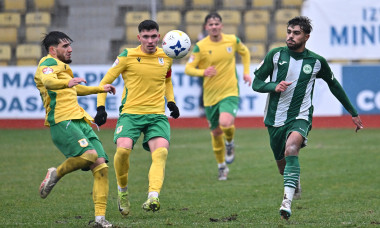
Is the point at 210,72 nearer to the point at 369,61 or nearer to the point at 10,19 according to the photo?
the point at 369,61

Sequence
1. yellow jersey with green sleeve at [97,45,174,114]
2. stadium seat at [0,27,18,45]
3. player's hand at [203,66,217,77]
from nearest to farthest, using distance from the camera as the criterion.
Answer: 1. yellow jersey with green sleeve at [97,45,174,114]
2. player's hand at [203,66,217,77]
3. stadium seat at [0,27,18,45]

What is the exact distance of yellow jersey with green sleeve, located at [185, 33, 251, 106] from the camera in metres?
11.5

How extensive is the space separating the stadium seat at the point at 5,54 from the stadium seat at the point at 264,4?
6495 mm

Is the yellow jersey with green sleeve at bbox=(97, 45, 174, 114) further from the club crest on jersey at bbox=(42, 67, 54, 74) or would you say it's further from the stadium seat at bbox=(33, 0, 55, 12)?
the stadium seat at bbox=(33, 0, 55, 12)

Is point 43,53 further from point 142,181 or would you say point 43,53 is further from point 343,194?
point 343,194

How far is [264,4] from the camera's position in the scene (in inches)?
729

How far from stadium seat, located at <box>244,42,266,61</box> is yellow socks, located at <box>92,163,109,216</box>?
11.9 metres

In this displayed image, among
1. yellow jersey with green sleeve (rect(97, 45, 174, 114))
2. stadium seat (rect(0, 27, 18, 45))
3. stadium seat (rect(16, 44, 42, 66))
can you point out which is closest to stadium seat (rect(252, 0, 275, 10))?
stadium seat (rect(16, 44, 42, 66))

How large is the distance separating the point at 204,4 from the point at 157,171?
11.7 meters

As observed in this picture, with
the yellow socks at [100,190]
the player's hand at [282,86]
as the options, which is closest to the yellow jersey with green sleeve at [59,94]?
the yellow socks at [100,190]

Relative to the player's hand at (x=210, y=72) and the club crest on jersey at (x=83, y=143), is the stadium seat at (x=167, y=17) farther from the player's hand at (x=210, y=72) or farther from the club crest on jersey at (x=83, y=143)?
the club crest on jersey at (x=83, y=143)

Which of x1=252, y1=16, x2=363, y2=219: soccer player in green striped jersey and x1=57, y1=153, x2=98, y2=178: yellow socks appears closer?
x1=57, y1=153, x2=98, y2=178: yellow socks

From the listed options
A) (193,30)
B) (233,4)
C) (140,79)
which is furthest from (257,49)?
(140,79)

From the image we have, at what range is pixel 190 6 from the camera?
18.5 meters
